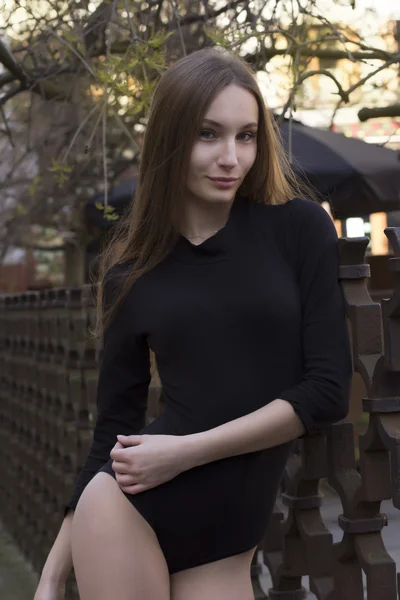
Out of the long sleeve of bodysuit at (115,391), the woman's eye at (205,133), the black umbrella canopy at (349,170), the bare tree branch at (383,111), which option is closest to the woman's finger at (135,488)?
the long sleeve of bodysuit at (115,391)

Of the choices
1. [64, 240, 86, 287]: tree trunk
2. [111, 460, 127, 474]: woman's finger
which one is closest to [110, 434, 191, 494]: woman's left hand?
[111, 460, 127, 474]: woman's finger

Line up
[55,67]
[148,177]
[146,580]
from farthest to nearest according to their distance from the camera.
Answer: [55,67] < [148,177] < [146,580]

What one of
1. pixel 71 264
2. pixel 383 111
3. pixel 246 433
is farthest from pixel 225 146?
pixel 71 264

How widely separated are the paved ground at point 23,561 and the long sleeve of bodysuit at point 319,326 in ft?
9.32

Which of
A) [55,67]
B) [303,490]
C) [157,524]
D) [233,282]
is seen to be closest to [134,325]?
[233,282]

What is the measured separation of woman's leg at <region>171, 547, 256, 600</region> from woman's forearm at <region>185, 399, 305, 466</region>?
217mm

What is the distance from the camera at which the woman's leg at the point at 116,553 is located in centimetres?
215

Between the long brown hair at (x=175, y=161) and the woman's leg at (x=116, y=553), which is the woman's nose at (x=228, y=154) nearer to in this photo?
the long brown hair at (x=175, y=161)

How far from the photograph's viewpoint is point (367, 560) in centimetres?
240

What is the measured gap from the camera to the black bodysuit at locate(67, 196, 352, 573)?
2.21m

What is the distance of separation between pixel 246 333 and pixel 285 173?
0.52m

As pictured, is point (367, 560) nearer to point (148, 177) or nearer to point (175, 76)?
point (148, 177)

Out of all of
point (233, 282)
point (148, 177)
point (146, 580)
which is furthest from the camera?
point (148, 177)

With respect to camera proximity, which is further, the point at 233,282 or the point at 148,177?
the point at 148,177
